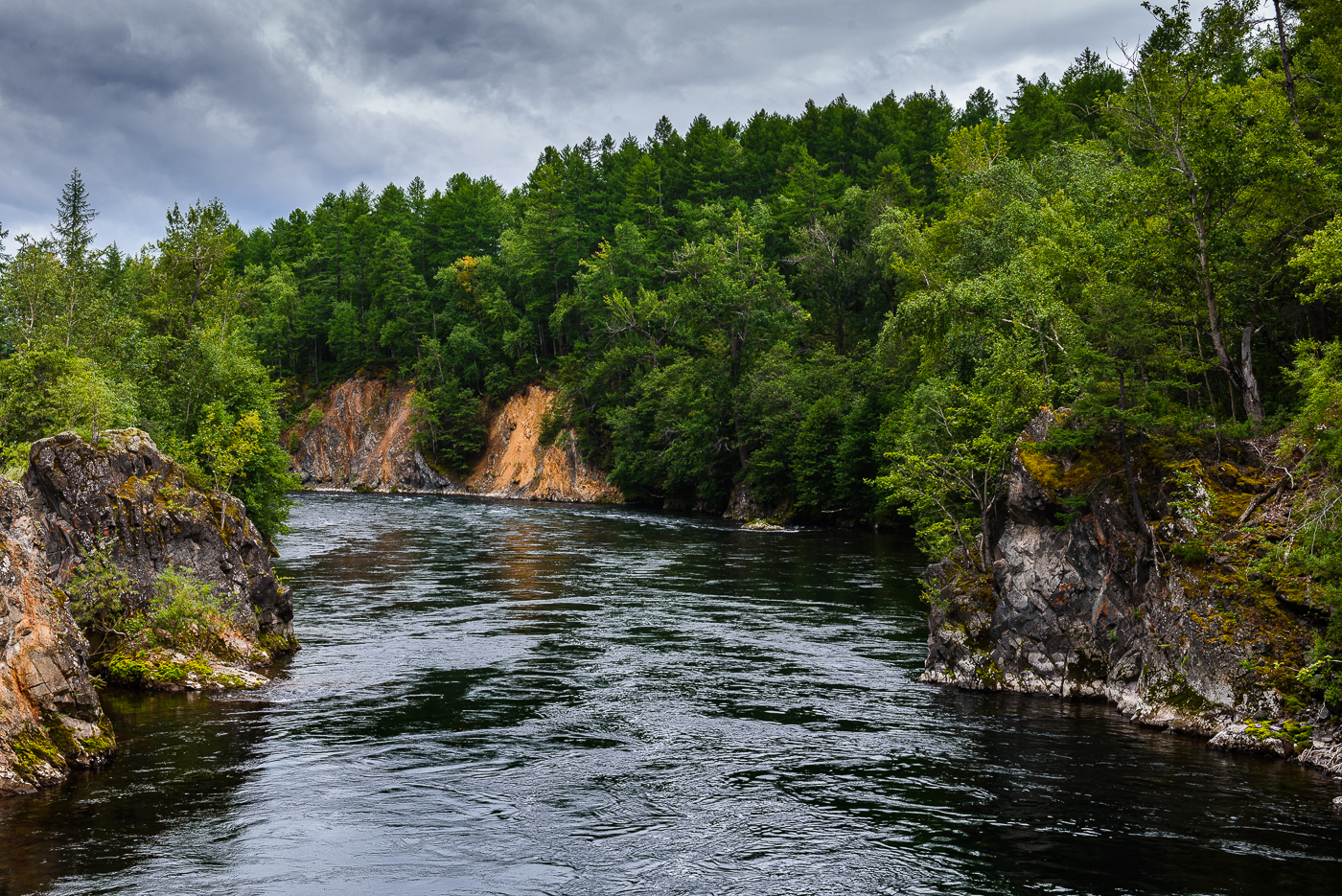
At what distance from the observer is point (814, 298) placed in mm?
83812

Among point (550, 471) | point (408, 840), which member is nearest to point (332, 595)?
point (408, 840)

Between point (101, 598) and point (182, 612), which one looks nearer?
point (101, 598)

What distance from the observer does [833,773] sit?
1542 cm

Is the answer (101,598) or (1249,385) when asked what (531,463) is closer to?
(101,598)

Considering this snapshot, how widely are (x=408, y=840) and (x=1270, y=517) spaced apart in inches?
655

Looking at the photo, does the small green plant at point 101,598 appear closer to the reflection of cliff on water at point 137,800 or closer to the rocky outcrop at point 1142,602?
the reflection of cliff on water at point 137,800

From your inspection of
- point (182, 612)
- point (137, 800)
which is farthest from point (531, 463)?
point (137, 800)

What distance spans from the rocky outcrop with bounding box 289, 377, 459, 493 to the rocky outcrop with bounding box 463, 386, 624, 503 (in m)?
6.91

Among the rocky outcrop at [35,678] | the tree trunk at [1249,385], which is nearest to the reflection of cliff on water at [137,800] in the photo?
the rocky outcrop at [35,678]

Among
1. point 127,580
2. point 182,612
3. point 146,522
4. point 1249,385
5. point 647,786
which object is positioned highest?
point 1249,385

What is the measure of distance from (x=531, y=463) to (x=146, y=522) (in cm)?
6939

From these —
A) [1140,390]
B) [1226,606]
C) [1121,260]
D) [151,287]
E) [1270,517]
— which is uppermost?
[151,287]

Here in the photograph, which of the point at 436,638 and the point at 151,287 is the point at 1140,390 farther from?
the point at 151,287

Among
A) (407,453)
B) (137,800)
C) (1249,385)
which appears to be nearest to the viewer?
(137,800)
